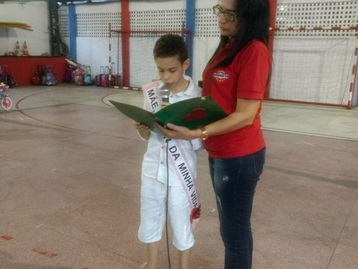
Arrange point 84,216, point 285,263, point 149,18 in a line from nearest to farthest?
point 285,263 → point 84,216 → point 149,18

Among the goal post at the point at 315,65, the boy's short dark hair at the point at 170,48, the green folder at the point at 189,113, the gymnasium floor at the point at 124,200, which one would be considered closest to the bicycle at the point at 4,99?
the gymnasium floor at the point at 124,200

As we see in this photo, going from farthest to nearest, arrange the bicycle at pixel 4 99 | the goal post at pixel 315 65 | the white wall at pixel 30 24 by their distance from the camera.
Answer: the white wall at pixel 30 24 < the goal post at pixel 315 65 < the bicycle at pixel 4 99

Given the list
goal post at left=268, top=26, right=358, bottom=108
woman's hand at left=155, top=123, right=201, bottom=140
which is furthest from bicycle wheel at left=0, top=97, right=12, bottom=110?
woman's hand at left=155, top=123, right=201, bottom=140

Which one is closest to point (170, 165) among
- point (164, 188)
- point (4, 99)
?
point (164, 188)

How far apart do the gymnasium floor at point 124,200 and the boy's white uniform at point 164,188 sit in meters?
0.51

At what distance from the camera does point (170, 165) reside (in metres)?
1.66

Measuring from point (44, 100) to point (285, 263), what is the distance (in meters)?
7.71

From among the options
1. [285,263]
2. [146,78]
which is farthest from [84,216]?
[146,78]

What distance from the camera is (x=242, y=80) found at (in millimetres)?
1305

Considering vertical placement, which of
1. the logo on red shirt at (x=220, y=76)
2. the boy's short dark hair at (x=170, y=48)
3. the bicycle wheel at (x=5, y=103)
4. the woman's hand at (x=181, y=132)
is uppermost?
the boy's short dark hair at (x=170, y=48)

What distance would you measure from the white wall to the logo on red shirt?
39.0 feet

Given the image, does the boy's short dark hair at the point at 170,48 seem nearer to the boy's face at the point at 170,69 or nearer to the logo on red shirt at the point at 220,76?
the boy's face at the point at 170,69

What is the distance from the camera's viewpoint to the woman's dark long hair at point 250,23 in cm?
130

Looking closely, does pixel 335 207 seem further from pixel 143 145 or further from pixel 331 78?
pixel 331 78
